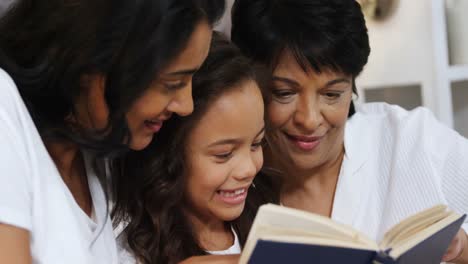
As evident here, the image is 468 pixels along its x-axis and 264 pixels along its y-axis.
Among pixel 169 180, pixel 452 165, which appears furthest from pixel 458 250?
pixel 169 180

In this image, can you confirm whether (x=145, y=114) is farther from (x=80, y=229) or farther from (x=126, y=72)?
(x=80, y=229)

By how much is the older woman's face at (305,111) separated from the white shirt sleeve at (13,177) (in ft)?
2.25

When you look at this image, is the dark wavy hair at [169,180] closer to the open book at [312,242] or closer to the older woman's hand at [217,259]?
the older woman's hand at [217,259]

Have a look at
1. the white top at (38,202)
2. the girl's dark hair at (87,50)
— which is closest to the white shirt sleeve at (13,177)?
the white top at (38,202)

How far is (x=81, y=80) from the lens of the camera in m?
0.99

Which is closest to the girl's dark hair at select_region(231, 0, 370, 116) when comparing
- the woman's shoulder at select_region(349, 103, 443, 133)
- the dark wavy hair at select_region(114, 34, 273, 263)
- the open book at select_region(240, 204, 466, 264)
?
the dark wavy hair at select_region(114, 34, 273, 263)

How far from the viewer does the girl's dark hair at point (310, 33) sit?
1.42 m

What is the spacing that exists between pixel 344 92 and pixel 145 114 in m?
0.59

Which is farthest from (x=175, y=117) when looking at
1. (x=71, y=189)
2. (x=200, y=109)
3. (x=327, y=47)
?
(x=327, y=47)

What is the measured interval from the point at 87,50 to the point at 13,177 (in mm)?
213

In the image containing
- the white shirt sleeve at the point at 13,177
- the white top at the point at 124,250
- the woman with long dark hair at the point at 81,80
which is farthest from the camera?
the white top at the point at 124,250

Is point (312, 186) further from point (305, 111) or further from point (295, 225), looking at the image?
point (295, 225)

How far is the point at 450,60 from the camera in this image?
2279 millimetres

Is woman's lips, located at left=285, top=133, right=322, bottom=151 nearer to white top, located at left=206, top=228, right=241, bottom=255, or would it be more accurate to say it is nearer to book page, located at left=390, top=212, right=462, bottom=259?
white top, located at left=206, top=228, right=241, bottom=255
